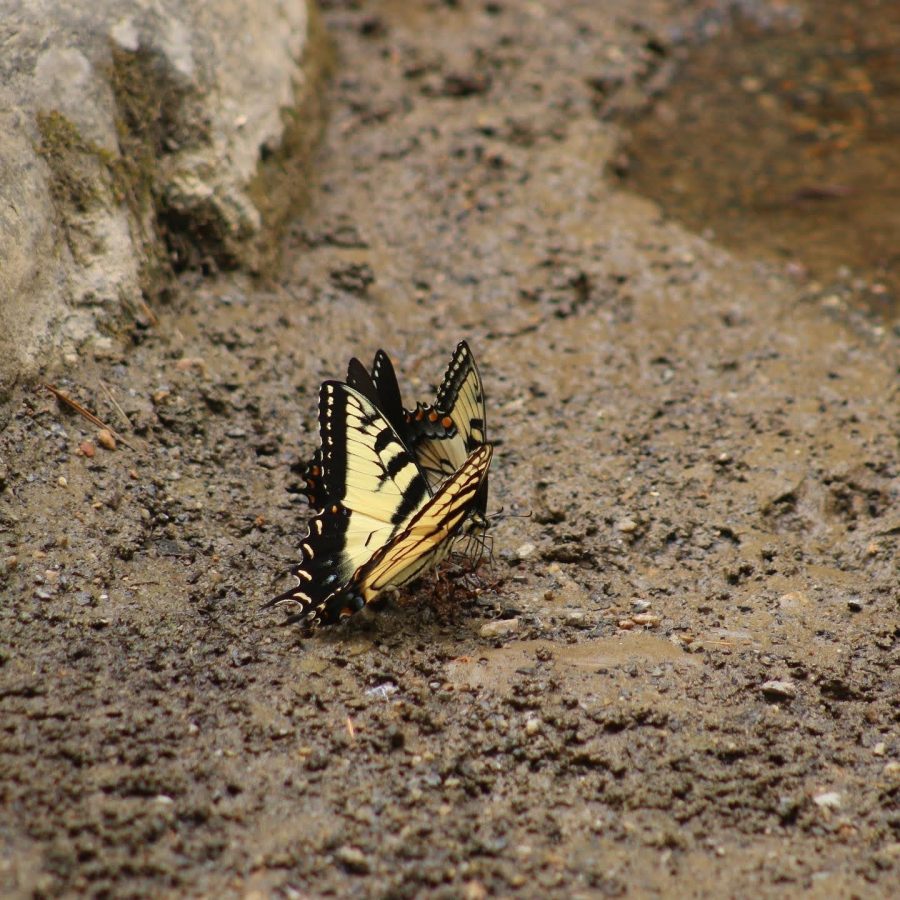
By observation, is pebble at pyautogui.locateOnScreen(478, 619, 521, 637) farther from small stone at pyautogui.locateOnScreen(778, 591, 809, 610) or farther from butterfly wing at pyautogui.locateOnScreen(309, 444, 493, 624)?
small stone at pyautogui.locateOnScreen(778, 591, 809, 610)

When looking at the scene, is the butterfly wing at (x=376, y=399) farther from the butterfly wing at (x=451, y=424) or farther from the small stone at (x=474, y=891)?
the small stone at (x=474, y=891)

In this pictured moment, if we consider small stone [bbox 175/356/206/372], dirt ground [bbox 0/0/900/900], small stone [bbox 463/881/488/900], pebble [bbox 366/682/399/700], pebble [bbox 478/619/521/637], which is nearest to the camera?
small stone [bbox 463/881/488/900]

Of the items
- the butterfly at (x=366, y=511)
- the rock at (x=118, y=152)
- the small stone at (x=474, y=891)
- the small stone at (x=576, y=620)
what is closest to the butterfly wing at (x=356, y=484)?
the butterfly at (x=366, y=511)

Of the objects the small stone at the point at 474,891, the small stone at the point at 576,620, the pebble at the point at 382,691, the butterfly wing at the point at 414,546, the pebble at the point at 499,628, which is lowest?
the small stone at the point at 576,620

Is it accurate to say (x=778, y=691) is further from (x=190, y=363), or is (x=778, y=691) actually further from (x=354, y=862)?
(x=190, y=363)

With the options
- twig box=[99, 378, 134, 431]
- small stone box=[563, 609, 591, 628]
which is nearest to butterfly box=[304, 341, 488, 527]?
small stone box=[563, 609, 591, 628]
